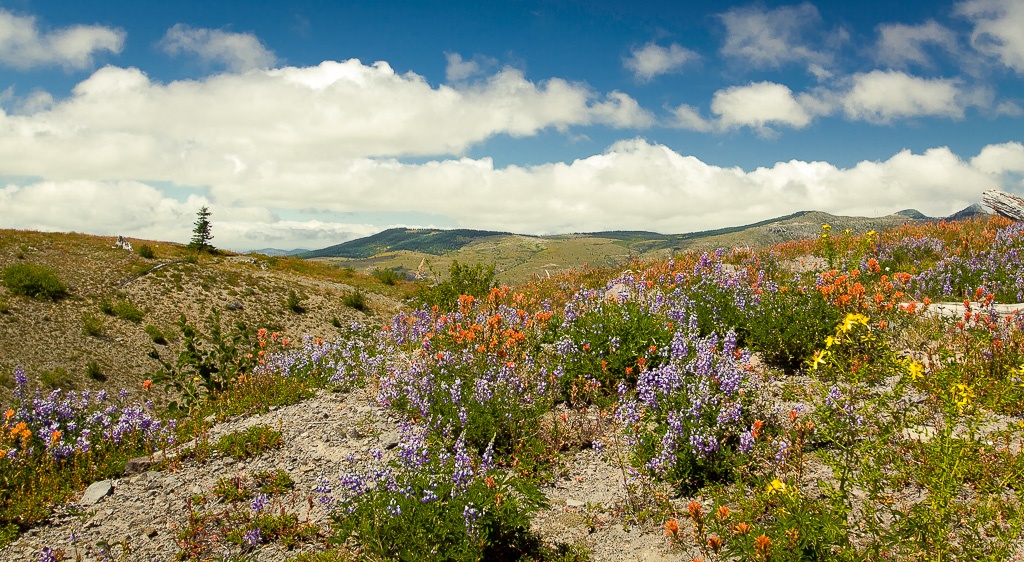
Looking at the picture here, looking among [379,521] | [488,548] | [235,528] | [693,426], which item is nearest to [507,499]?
[488,548]

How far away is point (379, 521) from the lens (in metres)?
4.09

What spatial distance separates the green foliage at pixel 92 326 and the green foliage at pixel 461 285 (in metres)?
12.5

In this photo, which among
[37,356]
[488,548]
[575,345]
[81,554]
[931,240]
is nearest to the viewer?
[488,548]

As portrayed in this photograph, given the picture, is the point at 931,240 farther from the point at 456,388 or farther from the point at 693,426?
the point at 456,388

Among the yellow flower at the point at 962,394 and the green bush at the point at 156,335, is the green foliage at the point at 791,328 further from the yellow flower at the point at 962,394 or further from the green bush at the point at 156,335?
the green bush at the point at 156,335

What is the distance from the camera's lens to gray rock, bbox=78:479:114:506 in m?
5.88

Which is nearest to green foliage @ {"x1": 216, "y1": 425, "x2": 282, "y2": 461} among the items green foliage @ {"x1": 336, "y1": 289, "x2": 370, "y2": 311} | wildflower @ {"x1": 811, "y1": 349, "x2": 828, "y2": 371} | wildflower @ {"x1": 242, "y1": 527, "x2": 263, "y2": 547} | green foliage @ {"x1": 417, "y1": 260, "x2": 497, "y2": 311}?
wildflower @ {"x1": 242, "y1": 527, "x2": 263, "y2": 547}

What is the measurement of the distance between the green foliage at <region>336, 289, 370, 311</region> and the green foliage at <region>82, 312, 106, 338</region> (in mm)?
11413

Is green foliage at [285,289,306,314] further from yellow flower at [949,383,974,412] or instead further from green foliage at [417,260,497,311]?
yellow flower at [949,383,974,412]

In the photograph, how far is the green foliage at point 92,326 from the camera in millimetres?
19255

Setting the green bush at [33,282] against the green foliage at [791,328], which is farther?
the green bush at [33,282]

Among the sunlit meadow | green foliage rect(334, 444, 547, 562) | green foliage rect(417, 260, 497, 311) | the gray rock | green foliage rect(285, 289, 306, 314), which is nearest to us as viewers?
green foliage rect(334, 444, 547, 562)

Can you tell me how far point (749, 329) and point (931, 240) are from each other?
11641 millimetres

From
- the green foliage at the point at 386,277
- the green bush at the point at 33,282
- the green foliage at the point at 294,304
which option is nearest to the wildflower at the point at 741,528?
the green bush at the point at 33,282
